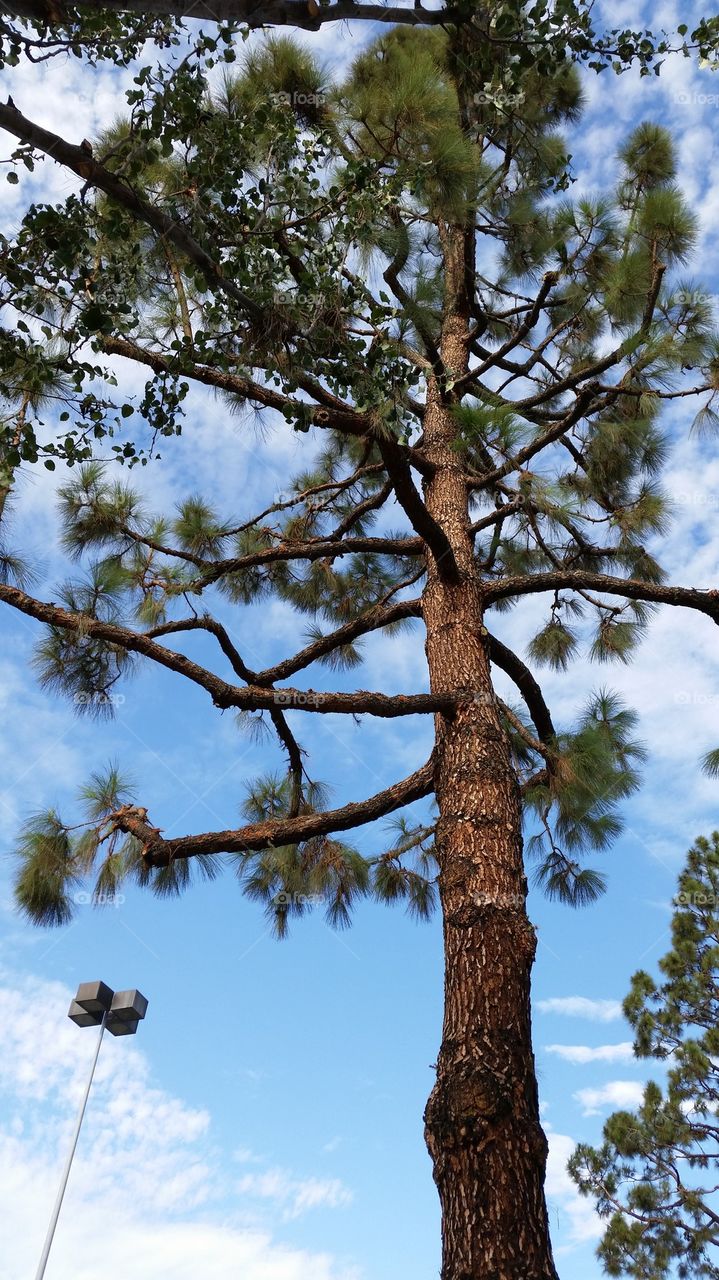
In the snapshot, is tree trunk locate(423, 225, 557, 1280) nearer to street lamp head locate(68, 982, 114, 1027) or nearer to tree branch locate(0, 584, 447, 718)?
tree branch locate(0, 584, 447, 718)

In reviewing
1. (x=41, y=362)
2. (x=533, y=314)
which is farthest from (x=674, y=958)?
(x=41, y=362)

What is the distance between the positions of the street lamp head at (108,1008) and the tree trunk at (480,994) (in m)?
2.92

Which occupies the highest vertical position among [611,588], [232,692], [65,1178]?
[611,588]

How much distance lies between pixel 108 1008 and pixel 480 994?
3380 millimetres

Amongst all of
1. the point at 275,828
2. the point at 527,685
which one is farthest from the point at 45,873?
the point at 527,685

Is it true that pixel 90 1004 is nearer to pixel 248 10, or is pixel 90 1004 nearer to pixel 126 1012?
pixel 126 1012

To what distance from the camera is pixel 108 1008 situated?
16.9 ft

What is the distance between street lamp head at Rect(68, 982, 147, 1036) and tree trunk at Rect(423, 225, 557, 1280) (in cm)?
292

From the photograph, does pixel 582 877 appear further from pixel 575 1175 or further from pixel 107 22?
pixel 575 1175

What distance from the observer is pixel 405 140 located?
3.61 meters

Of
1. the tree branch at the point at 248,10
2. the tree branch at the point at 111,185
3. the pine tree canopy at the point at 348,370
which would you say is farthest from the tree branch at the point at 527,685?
the tree branch at the point at 248,10

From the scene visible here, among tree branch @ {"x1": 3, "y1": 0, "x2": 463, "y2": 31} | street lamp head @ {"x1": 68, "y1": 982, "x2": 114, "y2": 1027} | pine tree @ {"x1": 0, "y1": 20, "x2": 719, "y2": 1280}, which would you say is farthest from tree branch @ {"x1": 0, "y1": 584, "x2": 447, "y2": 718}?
street lamp head @ {"x1": 68, "y1": 982, "x2": 114, "y2": 1027}

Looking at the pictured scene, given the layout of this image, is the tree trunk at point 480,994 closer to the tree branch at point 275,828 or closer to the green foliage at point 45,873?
the tree branch at point 275,828

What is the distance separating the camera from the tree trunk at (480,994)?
208cm
